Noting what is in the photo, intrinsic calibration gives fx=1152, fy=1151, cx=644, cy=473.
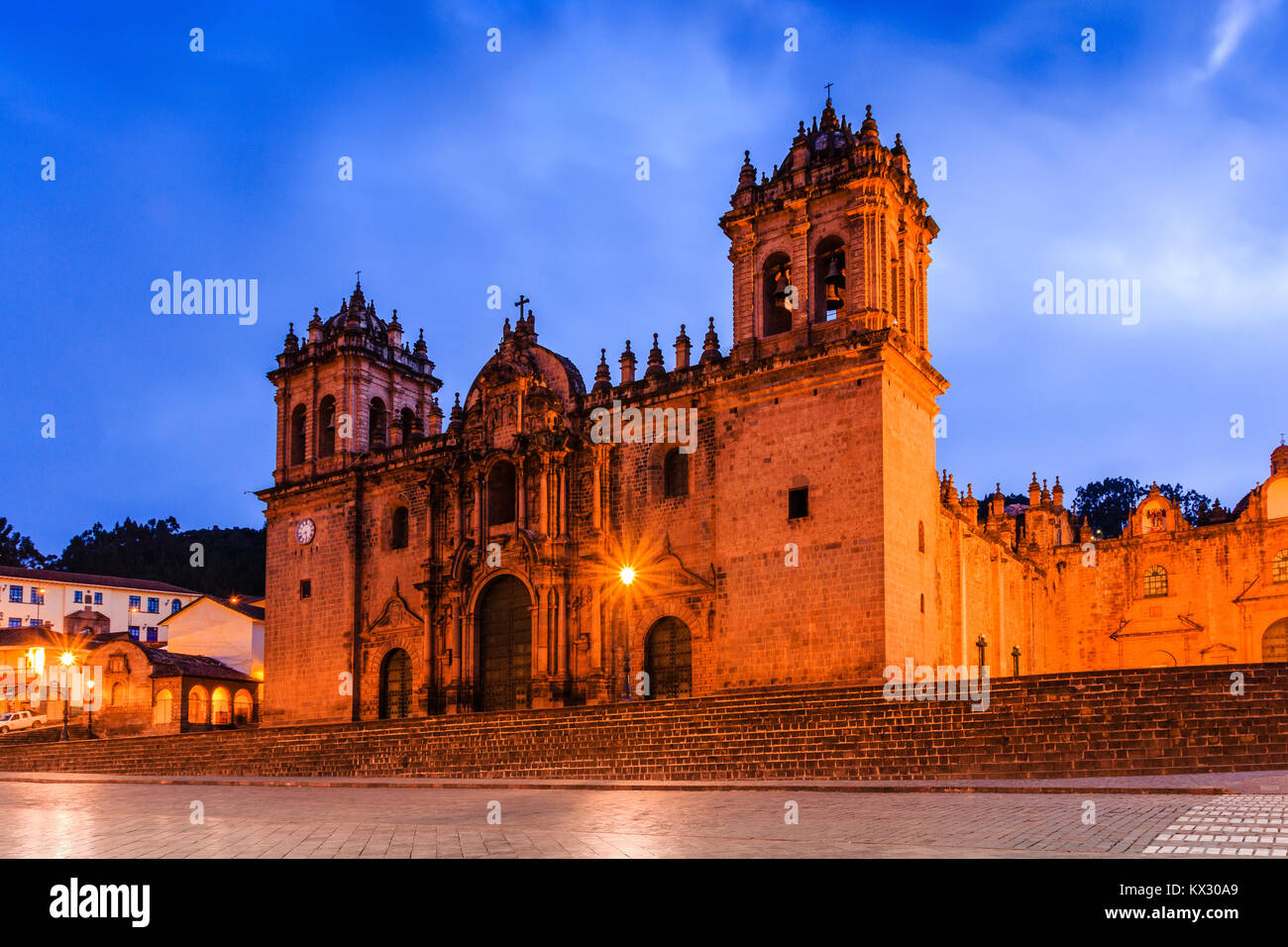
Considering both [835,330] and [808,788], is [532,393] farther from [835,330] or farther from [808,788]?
[808,788]

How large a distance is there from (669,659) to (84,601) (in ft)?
191

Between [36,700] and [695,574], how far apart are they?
140 feet

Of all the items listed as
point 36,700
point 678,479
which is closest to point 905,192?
point 678,479

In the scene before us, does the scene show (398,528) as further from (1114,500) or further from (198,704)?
(1114,500)

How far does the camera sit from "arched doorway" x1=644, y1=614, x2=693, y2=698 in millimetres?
27859

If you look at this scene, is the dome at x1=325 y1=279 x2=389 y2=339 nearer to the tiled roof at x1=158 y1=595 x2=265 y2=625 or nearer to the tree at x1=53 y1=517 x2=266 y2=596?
the tiled roof at x1=158 y1=595 x2=265 y2=625

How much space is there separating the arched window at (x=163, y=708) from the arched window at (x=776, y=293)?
78.7 feet

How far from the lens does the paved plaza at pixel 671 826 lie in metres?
7.89

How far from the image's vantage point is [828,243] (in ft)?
89.4

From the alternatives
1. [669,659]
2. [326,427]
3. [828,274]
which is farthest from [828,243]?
[326,427]

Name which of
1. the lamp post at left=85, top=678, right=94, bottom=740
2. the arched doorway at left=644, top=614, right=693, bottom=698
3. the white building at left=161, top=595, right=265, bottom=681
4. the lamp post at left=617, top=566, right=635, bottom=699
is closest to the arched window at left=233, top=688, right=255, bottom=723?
the lamp post at left=85, top=678, right=94, bottom=740

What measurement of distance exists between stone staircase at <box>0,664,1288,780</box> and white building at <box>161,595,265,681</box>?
2074 cm

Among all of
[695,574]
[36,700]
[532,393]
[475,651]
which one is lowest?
[36,700]

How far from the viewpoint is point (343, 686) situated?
34250 mm
